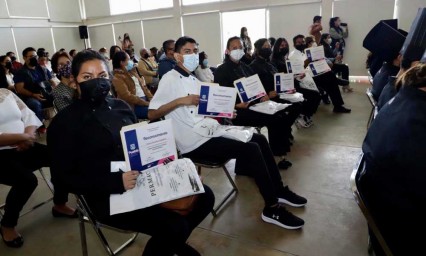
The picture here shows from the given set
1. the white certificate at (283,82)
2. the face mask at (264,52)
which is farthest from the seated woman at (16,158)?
the face mask at (264,52)

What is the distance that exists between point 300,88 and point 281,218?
9.31 ft

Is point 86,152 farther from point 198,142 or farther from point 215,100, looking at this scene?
point 215,100

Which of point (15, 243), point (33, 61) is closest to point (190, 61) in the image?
point (15, 243)

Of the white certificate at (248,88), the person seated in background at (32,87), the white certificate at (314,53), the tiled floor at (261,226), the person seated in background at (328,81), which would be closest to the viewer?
the tiled floor at (261,226)

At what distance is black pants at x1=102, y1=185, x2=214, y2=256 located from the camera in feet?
4.78

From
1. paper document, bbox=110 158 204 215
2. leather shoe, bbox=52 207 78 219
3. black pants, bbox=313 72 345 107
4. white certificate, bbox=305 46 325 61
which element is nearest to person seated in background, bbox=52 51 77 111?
leather shoe, bbox=52 207 78 219

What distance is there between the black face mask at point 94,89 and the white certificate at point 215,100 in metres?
0.79

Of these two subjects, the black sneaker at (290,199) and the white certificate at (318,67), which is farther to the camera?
the white certificate at (318,67)

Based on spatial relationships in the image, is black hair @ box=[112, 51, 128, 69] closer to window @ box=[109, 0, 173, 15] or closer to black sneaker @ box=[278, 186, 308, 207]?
black sneaker @ box=[278, 186, 308, 207]

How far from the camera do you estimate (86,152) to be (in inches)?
60.8

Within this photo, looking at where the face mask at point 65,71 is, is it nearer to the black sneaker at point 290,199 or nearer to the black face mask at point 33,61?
the black sneaker at point 290,199

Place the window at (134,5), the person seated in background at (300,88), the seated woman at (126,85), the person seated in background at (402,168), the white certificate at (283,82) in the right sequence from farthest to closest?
the window at (134,5) → the person seated in background at (300,88) → the seated woman at (126,85) → the white certificate at (283,82) → the person seated in background at (402,168)

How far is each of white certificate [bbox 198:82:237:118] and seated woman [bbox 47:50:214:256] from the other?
74 cm

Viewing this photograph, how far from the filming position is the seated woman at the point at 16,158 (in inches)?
87.4
